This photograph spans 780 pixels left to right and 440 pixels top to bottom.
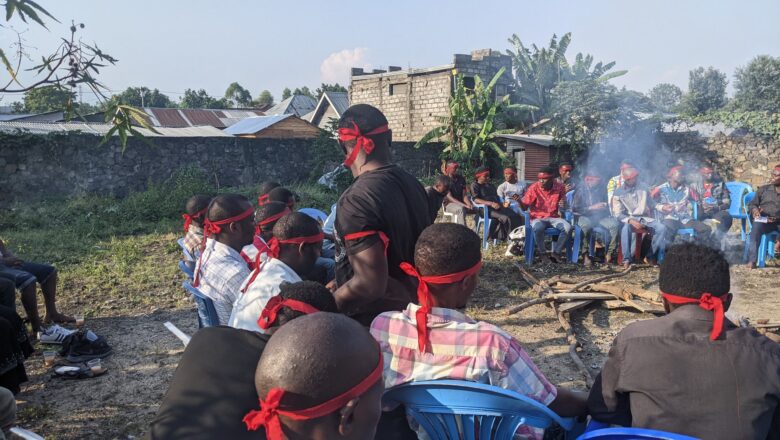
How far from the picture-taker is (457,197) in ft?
30.4

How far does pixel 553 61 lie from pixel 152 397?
1994cm

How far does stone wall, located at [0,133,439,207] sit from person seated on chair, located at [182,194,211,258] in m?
5.85

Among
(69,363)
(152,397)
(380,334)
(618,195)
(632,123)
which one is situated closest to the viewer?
(380,334)

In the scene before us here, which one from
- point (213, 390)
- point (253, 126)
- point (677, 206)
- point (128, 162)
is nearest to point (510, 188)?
point (677, 206)

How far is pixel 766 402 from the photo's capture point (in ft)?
6.12

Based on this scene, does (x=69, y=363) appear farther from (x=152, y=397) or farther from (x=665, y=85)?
(x=665, y=85)

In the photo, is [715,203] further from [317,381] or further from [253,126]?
[253,126]

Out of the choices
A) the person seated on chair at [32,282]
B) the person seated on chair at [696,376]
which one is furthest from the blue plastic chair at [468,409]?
the person seated on chair at [32,282]

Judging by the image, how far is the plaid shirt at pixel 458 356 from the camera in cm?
198

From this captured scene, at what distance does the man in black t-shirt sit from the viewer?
243 centimetres

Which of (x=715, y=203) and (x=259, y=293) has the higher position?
(x=259, y=293)

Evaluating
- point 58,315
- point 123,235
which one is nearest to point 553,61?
point 123,235

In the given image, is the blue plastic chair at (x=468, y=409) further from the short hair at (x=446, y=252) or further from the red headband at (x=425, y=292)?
the short hair at (x=446, y=252)

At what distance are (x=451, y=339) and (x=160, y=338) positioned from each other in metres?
4.08
